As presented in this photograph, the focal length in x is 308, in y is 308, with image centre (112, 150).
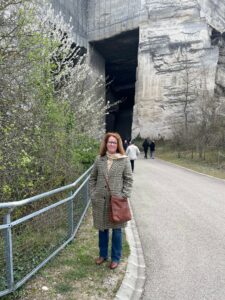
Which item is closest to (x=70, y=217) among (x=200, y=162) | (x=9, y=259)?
(x=9, y=259)

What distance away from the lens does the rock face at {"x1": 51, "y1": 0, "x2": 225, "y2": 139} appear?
2884 centimetres

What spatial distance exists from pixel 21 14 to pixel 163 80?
26.5 meters

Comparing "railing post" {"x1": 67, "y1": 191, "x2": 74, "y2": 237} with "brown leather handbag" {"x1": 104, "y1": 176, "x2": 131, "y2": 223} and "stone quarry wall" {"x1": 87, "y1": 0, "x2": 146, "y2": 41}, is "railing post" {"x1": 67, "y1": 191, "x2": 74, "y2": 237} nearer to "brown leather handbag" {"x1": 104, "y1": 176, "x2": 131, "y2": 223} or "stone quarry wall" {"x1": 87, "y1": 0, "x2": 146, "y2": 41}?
"brown leather handbag" {"x1": 104, "y1": 176, "x2": 131, "y2": 223}

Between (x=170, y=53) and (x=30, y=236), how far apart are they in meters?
28.7

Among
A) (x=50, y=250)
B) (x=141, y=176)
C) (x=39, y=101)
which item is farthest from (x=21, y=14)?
(x=141, y=176)

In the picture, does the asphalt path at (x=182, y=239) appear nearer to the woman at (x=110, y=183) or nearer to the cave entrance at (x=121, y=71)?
the woman at (x=110, y=183)

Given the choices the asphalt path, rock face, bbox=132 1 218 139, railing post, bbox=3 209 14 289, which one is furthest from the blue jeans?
rock face, bbox=132 1 218 139

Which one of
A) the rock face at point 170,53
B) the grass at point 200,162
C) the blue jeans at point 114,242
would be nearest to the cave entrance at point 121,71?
the rock face at point 170,53

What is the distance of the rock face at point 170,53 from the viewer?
28844 millimetres

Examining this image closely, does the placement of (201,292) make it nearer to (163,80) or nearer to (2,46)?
(2,46)

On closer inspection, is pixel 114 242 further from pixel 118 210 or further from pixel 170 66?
pixel 170 66

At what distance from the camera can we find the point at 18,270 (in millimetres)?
→ 3816

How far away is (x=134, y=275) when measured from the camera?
423cm

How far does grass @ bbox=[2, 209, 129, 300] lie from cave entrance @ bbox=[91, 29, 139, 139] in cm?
1949
